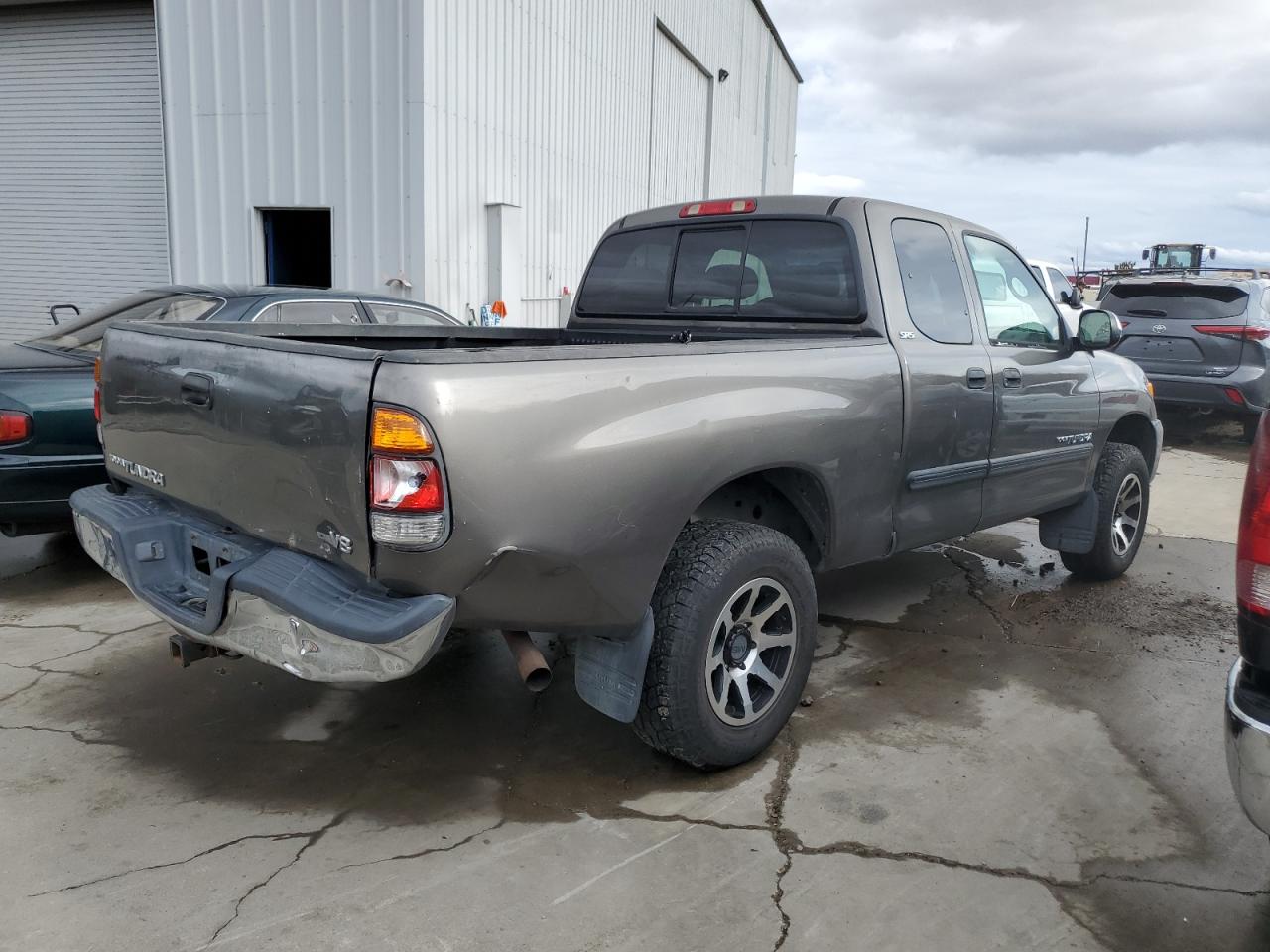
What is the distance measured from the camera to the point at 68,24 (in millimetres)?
12023

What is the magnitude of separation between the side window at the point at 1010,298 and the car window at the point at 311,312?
12.2 ft

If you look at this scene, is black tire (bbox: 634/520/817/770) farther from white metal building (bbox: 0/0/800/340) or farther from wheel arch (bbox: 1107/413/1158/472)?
white metal building (bbox: 0/0/800/340)

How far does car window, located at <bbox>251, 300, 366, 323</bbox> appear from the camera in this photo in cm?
581

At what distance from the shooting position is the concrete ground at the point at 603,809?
254cm

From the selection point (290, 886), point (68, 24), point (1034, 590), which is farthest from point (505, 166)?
point (290, 886)

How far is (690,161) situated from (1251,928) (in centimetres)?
1896

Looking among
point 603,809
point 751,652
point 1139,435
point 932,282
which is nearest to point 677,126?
point 1139,435

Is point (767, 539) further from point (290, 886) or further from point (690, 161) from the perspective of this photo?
point (690, 161)

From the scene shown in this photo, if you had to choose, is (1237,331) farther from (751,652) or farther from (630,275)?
(751,652)

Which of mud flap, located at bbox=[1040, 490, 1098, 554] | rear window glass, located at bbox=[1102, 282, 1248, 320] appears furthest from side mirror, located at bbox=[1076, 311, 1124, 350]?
rear window glass, located at bbox=[1102, 282, 1248, 320]

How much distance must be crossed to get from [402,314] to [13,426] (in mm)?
2620

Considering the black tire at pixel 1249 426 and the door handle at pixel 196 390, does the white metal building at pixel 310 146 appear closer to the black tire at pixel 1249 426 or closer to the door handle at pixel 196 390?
the door handle at pixel 196 390

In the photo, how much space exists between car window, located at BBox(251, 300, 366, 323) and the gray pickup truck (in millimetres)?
1559

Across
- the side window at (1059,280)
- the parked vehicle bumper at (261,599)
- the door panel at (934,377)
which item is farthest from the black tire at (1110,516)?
the side window at (1059,280)
